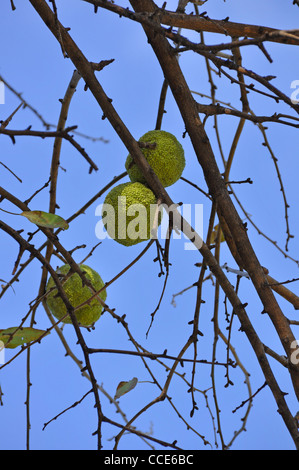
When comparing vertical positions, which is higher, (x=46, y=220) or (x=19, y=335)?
(x=46, y=220)

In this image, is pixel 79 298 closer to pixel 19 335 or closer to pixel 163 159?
pixel 19 335

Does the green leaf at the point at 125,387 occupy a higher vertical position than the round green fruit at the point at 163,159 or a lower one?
lower

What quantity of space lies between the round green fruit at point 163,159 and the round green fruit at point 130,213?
6 centimetres

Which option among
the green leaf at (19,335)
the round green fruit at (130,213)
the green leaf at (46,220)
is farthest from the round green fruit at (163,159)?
the green leaf at (19,335)

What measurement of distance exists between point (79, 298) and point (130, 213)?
449 mm

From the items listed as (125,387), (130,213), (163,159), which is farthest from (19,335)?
(163,159)

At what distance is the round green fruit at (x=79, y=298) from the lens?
184 cm

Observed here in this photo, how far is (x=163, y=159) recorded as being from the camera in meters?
1.61

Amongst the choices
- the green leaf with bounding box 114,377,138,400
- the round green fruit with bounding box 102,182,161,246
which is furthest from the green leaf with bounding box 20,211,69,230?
the green leaf with bounding box 114,377,138,400

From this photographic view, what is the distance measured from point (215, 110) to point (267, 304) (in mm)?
619

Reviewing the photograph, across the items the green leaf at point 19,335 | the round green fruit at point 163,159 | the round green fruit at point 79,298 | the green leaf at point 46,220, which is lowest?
the green leaf at point 19,335

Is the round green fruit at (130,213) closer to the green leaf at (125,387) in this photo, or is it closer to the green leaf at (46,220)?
the green leaf at (46,220)

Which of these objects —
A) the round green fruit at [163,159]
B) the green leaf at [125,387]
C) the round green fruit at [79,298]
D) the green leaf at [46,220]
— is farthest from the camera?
the round green fruit at [79,298]
